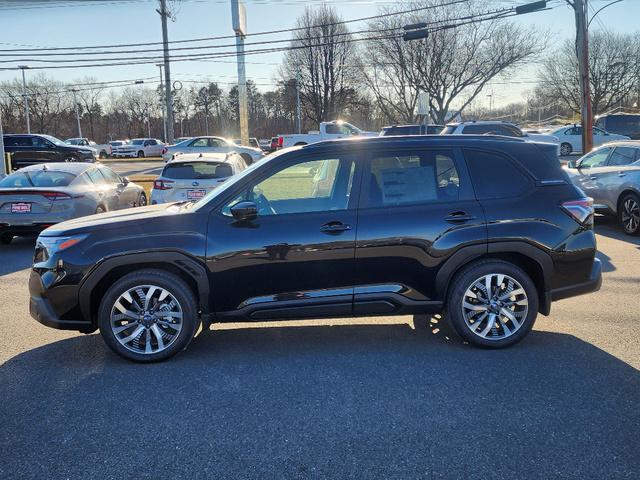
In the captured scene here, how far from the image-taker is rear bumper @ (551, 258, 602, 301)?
4.60m

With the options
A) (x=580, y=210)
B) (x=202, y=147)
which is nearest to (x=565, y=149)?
(x=202, y=147)

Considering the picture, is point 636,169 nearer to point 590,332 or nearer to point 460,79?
point 590,332

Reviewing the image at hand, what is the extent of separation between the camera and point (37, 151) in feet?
80.8

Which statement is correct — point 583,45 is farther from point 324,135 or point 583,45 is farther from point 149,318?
point 149,318

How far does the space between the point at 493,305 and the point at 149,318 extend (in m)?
2.86

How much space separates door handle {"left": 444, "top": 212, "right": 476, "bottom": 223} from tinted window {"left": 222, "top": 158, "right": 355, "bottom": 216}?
2.83ft

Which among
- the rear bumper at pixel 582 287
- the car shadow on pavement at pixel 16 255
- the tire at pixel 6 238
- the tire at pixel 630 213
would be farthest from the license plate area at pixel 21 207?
the tire at pixel 630 213

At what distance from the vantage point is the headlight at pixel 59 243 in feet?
14.1

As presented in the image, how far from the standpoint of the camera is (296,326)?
17.2 feet

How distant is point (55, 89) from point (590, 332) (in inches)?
3349

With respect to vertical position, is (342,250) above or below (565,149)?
below

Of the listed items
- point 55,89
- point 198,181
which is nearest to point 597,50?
point 198,181

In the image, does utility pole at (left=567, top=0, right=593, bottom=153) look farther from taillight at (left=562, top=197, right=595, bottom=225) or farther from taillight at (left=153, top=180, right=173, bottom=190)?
taillight at (left=562, top=197, right=595, bottom=225)

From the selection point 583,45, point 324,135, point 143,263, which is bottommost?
point 143,263
